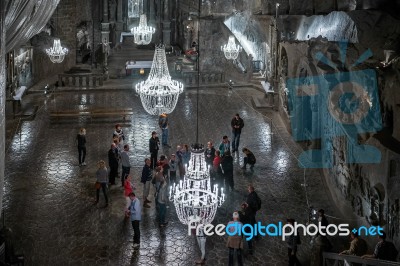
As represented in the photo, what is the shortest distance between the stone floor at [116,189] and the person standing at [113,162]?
0.29 metres

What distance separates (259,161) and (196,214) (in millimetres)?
7084

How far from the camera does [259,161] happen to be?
1700 cm

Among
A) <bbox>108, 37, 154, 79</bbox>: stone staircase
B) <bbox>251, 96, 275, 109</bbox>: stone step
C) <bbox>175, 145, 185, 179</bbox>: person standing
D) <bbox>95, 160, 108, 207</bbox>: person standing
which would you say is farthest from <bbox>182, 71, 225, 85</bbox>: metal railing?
<bbox>95, 160, 108, 207</bbox>: person standing

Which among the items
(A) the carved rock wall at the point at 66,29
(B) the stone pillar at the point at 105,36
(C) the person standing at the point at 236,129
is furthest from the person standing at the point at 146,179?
(B) the stone pillar at the point at 105,36

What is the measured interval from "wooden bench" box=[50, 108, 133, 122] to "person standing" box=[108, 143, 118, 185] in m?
5.90

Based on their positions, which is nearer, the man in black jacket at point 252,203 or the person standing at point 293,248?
the person standing at point 293,248

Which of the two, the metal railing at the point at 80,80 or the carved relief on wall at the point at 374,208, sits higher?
the metal railing at the point at 80,80

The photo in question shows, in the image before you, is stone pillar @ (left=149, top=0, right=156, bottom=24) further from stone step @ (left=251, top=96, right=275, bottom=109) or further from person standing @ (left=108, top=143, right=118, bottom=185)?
person standing @ (left=108, top=143, right=118, bottom=185)

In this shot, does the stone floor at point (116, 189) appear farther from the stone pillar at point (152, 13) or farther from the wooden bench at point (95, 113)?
the stone pillar at point (152, 13)

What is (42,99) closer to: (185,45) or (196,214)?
(185,45)

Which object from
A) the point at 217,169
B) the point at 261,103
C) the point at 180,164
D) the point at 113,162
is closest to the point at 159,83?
the point at 180,164

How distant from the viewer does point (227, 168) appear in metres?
14.4

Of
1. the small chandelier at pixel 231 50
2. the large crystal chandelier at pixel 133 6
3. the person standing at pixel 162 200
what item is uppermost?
the large crystal chandelier at pixel 133 6

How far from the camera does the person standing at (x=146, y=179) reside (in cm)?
1355
